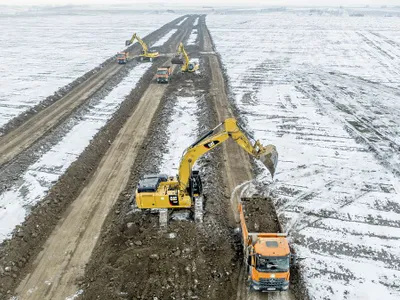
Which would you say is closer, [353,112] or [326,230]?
[326,230]

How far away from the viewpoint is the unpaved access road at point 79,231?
1370cm

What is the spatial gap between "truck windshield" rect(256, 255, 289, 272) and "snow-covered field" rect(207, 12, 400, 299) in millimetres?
2160

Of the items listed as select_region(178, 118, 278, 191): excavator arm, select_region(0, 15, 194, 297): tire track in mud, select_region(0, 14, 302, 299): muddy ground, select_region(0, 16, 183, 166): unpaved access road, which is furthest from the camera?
select_region(0, 16, 183, 166): unpaved access road

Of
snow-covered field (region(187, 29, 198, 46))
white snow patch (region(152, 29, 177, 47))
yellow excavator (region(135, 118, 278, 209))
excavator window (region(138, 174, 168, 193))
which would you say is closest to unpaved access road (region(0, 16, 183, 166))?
excavator window (region(138, 174, 168, 193))

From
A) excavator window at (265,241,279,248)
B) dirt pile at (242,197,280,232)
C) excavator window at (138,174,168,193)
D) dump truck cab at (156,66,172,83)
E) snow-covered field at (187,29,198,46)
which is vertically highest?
snow-covered field at (187,29,198,46)

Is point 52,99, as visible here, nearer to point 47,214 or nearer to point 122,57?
point 122,57

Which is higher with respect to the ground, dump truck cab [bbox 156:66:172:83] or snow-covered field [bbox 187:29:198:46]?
snow-covered field [bbox 187:29:198:46]

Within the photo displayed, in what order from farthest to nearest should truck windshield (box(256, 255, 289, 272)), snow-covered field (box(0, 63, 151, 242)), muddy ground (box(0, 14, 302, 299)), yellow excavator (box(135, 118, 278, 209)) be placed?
1. snow-covered field (box(0, 63, 151, 242))
2. yellow excavator (box(135, 118, 278, 209))
3. muddy ground (box(0, 14, 302, 299))
4. truck windshield (box(256, 255, 289, 272))

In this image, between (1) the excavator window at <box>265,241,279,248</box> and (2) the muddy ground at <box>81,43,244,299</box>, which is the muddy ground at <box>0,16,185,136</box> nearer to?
(2) the muddy ground at <box>81,43,244,299</box>

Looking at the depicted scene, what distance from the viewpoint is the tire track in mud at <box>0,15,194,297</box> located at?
1446cm

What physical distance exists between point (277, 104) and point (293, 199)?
1491cm

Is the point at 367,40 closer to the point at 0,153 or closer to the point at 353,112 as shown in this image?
the point at 353,112

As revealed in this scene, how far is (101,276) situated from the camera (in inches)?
544

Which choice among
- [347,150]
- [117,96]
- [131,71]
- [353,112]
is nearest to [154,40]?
[131,71]
